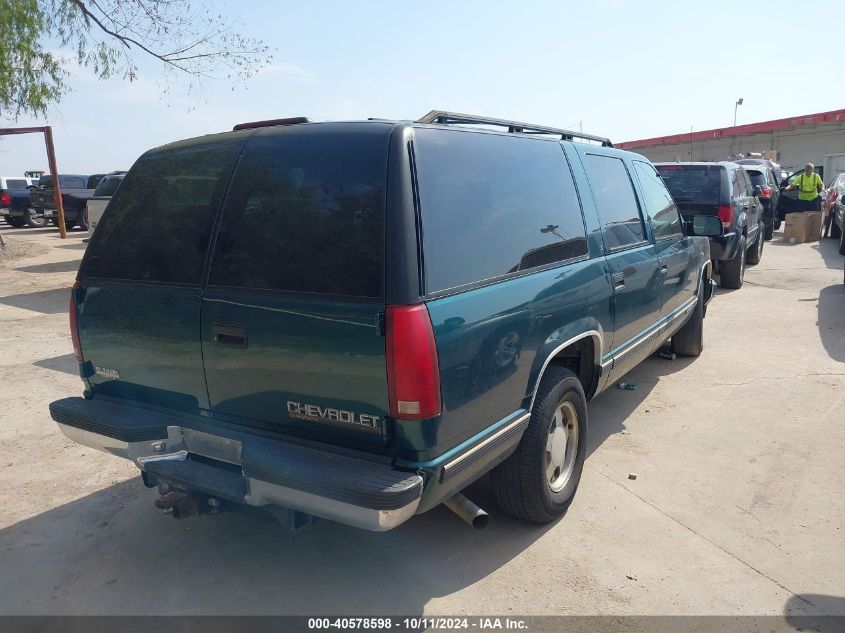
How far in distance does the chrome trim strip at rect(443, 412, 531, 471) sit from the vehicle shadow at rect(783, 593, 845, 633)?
4.61 ft

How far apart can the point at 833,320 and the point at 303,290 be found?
24.5 ft

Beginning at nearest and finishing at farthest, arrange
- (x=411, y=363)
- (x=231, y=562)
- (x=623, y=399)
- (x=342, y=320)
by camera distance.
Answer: (x=411, y=363), (x=342, y=320), (x=231, y=562), (x=623, y=399)

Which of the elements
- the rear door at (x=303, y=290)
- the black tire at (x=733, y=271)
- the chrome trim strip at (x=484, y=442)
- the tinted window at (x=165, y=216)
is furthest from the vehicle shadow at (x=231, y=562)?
the black tire at (x=733, y=271)

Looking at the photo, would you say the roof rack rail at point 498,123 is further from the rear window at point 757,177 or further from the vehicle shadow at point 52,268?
the vehicle shadow at point 52,268

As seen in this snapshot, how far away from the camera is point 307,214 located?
2709 millimetres

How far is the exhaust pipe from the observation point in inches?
116

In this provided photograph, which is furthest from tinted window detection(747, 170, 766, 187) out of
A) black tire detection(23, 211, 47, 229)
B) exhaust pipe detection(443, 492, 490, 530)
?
black tire detection(23, 211, 47, 229)

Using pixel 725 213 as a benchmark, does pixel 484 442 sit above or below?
below

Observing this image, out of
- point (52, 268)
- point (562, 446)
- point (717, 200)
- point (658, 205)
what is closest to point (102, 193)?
point (52, 268)

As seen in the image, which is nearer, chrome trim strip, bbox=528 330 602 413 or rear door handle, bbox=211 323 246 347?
rear door handle, bbox=211 323 246 347

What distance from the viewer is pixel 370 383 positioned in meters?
2.48

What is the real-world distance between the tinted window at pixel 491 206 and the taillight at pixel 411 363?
195 millimetres

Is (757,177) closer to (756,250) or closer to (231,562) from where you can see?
(756,250)

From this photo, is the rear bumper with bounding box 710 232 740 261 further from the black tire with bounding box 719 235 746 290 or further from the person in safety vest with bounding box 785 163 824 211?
the person in safety vest with bounding box 785 163 824 211
